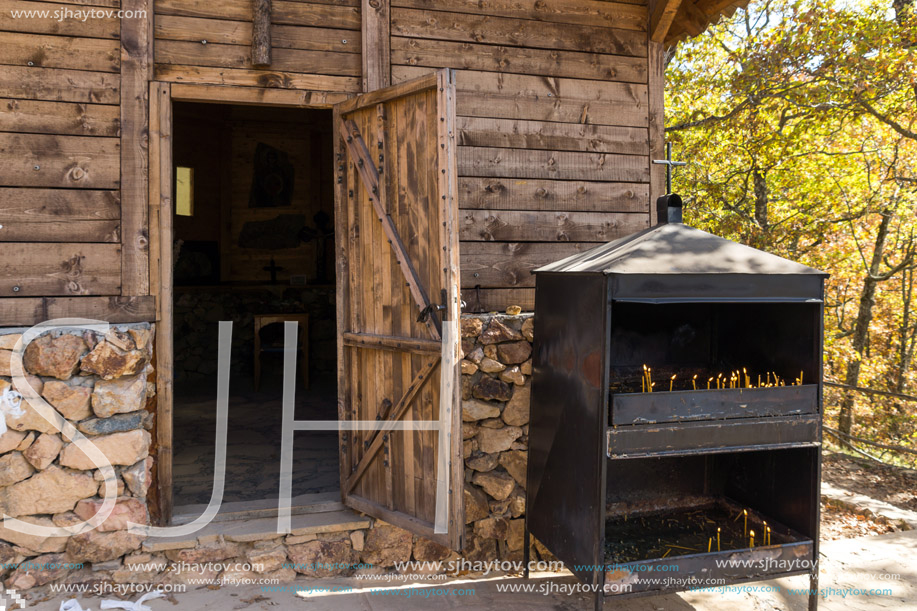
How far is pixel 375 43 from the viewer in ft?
13.7

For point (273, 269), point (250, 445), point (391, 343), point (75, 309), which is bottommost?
point (250, 445)

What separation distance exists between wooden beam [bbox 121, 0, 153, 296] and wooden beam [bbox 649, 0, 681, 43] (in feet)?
10.8

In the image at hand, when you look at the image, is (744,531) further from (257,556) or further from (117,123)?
Answer: (117,123)

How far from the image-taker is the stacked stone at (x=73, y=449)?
355 centimetres

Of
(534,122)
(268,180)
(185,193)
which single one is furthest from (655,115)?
(185,193)

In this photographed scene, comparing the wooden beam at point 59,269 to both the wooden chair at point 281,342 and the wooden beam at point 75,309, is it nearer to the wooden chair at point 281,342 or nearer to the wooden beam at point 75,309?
the wooden beam at point 75,309

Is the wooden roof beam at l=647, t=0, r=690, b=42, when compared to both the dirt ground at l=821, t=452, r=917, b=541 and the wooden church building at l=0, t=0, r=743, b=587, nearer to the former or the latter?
the wooden church building at l=0, t=0, r=743, b=587

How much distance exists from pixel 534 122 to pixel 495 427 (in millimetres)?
2045

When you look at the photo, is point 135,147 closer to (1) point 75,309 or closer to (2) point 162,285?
(2) point 162,285

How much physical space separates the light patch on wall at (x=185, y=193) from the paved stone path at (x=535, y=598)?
26.4ft

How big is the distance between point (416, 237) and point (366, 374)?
985 mm

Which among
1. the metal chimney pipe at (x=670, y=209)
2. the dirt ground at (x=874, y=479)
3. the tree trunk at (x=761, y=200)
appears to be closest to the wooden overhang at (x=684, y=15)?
the metal chimney pipe at (x=670, y=209)

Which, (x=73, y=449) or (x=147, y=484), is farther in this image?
(x=147, y=484)

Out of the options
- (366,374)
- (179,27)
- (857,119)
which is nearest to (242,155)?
(179,27)
